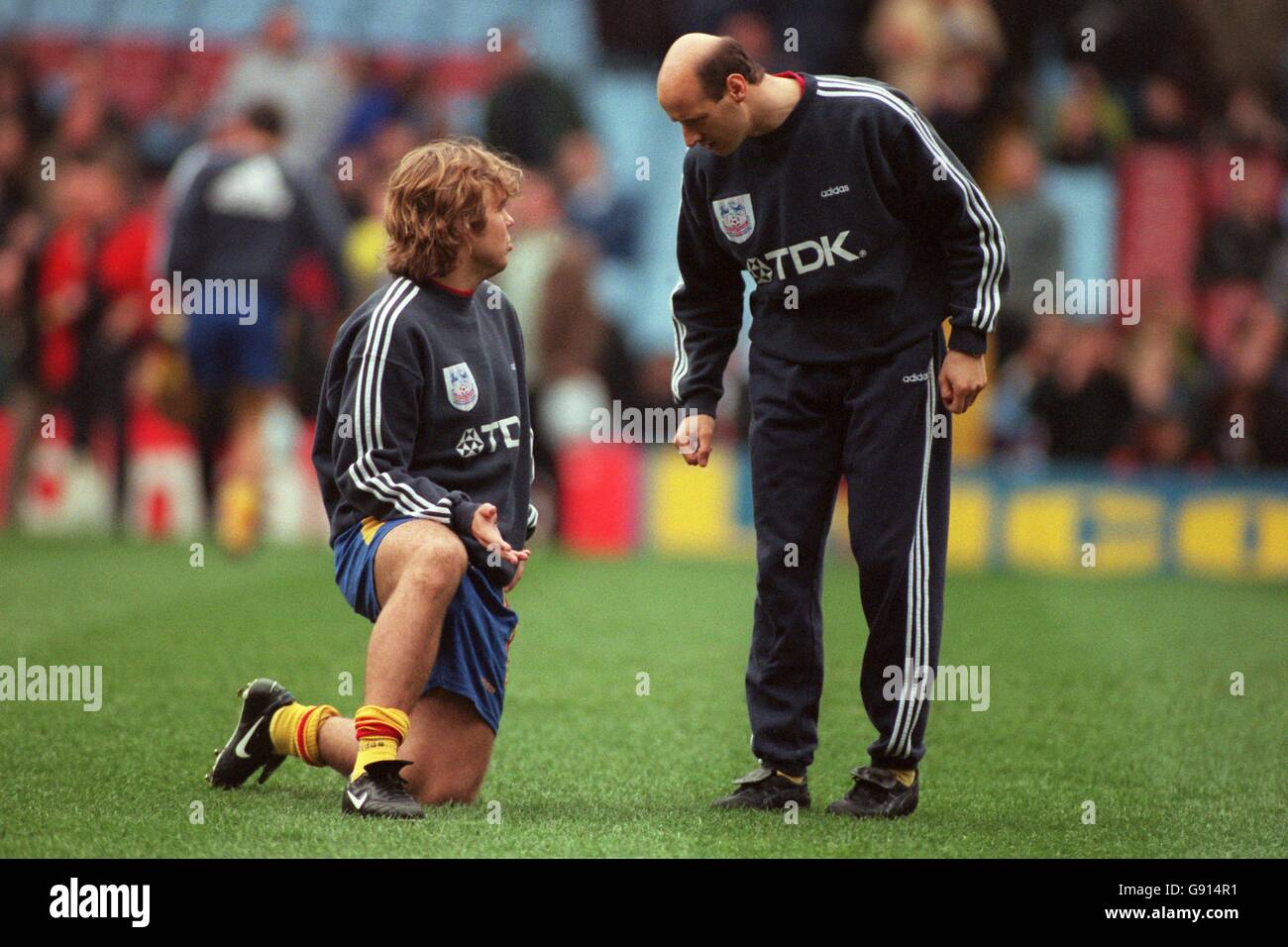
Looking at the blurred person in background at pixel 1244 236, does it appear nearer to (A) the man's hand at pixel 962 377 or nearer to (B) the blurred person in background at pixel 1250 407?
(B) the blurred person in background at pixel 1250 407

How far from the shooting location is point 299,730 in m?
4.93

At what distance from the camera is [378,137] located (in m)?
15.7

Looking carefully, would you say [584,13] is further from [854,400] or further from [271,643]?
[854,400]

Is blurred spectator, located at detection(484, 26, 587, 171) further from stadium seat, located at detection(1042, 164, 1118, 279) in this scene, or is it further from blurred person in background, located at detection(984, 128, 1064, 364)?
stadium seat, located at detection(1042, 164, 1118, 279)

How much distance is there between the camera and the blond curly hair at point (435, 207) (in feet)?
15.7

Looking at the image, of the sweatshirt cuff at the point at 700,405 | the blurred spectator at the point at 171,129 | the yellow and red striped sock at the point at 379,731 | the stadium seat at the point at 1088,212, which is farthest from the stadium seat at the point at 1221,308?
the yellow and red striped sock at the point at 379,731

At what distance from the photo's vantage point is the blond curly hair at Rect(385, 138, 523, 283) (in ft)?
15.7

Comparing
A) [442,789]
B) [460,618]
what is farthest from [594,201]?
[442,789]

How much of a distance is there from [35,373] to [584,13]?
284 inches

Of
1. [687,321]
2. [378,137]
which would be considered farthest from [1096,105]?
[687,321]

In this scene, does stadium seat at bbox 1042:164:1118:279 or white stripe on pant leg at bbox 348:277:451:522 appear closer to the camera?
white stripe on pant leg at bbox 348:277:451:522

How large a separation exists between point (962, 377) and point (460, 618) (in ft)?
4.60

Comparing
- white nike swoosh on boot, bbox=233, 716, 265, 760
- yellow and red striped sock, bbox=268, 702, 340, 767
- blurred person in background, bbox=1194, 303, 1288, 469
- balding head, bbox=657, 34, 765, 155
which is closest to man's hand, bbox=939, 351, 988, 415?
balding head, bbox=657, 34, 765, 155

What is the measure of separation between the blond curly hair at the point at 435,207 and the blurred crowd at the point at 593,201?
21.6 feet
